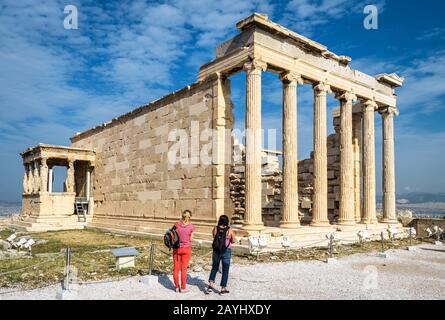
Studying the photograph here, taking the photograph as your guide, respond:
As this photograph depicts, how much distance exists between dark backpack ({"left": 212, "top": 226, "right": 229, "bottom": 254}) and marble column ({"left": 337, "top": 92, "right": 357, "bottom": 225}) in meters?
11.5

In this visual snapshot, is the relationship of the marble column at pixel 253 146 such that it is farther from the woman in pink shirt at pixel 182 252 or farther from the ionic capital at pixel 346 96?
the woman in pink shirt at pixel 182 252

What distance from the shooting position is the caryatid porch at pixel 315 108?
559 inches

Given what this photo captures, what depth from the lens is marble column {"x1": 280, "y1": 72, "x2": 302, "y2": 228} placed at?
1526cm

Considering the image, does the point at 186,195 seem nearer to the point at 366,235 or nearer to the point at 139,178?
the point at 139,178

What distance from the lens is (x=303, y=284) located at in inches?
336

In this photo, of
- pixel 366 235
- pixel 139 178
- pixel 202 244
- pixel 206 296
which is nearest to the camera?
pixel 206 296

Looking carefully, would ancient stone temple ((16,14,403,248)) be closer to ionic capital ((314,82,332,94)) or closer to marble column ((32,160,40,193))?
ionic capital ((314,82,332,94))

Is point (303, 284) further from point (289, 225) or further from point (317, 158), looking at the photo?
point (317, 158)

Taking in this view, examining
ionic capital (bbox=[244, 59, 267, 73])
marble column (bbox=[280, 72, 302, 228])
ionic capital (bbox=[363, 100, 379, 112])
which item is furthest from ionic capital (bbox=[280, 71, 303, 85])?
ionic capital (bbox=[363, 100, 379, 112])

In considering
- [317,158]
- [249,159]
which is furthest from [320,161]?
[249,159]

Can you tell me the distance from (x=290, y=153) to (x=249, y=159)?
210 centimetres
